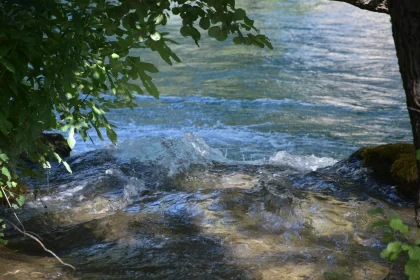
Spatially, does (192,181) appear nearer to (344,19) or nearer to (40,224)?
(40,224)

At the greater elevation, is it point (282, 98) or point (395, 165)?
point (395, 165)

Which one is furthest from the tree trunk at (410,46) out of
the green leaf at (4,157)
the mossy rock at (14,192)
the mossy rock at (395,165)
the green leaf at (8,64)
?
the mossy rock at (14,192)

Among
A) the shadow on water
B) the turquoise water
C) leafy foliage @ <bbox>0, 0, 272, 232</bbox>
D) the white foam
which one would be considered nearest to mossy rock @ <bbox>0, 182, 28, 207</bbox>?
the shadow on water

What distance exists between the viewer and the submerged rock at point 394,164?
6.02 metres

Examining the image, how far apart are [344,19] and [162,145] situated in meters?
17.6

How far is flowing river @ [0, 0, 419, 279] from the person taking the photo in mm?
4516

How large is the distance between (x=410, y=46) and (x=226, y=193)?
3.49 m

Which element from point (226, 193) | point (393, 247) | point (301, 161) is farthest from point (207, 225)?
point (301, 161)

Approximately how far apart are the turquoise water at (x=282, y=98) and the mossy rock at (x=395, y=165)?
2.88 meters

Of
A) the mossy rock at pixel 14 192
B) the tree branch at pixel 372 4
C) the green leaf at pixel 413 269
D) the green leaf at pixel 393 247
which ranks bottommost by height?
the mossy rock at pixel 14 192

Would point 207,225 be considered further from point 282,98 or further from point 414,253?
point 282,98

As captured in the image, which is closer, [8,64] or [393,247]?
[393,247]

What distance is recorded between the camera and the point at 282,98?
13.4 meters

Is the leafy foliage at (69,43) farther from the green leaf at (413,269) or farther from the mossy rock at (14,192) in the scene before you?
the green leaf at (413,269)
